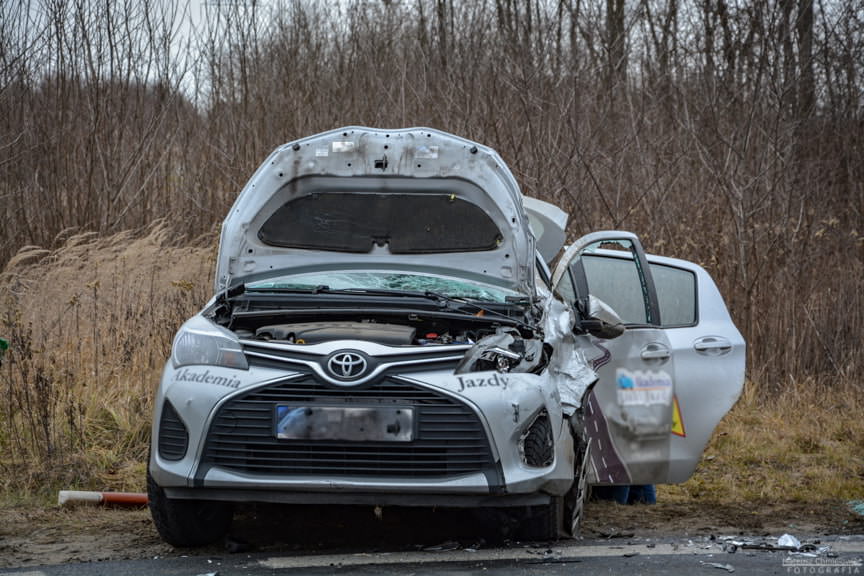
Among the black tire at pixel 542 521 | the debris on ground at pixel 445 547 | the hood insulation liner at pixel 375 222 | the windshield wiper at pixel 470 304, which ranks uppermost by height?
the hood insulation liner at pixel 375 222

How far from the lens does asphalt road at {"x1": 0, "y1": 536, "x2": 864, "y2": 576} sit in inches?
185

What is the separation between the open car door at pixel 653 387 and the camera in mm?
6094

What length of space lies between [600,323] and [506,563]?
5.39ft

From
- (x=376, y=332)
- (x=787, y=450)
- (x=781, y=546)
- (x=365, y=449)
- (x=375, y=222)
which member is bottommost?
(x=787, y=450)

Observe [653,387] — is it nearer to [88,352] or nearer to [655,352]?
[655,352]

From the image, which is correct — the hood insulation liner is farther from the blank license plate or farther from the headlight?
the blank license plate

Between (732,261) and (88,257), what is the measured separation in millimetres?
6551

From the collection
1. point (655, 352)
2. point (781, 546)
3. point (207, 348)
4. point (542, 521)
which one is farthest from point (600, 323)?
point (207, 348)

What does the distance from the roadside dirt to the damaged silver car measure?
0.26m

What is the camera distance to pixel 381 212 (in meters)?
6.29

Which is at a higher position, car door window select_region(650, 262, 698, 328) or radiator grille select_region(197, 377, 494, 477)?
car door window select_region(650, 262, 698, 328)

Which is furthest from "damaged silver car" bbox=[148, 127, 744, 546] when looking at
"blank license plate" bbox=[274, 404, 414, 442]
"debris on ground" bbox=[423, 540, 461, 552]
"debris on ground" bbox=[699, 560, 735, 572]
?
"debris on ground" bbox=[699, 560, 735, 572]

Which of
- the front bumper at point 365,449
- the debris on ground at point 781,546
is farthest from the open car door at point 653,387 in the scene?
the front bumper at point 365,449

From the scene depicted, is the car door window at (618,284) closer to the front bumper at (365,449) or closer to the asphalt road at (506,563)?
the asphalt road at (506,563)
